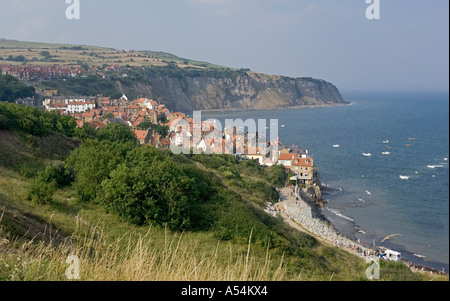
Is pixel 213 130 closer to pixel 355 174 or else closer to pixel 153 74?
pixel 355 174

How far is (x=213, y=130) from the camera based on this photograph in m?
49.2

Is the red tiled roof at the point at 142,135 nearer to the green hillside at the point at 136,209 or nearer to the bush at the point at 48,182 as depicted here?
the green hillside at the point at 136,209

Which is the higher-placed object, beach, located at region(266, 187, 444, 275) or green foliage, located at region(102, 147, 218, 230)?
green foliage, located at region(102, 147, 218, 230)

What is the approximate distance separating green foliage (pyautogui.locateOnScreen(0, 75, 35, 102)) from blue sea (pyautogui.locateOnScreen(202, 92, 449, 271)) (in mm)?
42630

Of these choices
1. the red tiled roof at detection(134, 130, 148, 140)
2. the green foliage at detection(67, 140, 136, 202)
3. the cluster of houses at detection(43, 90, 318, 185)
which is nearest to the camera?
the green foliage at detection(67, 140, 136, 202)

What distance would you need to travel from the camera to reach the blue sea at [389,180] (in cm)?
2729

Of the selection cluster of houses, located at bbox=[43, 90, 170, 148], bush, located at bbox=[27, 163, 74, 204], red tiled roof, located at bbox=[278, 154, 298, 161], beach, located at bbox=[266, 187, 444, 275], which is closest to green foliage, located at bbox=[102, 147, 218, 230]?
bush, located at bbox=[27, 163, 74, 204]

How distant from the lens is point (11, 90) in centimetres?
5769

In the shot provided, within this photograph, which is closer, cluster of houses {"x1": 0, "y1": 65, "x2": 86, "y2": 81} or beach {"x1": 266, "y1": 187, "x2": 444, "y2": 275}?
beach {"x1": 266, "y1": 187, "x2": 444, "y2": 275}

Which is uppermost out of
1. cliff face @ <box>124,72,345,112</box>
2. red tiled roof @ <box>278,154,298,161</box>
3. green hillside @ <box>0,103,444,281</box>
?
cliff face @ <box>124,72,345,112</box>

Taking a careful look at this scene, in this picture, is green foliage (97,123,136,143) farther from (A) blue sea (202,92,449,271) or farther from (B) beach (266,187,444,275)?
(A) blue sea (202,92,449,271)

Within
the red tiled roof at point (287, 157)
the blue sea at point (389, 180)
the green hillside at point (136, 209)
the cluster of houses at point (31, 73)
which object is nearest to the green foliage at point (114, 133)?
the green hillside at point (136, 209)

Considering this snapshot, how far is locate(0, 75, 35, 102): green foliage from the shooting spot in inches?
2229
